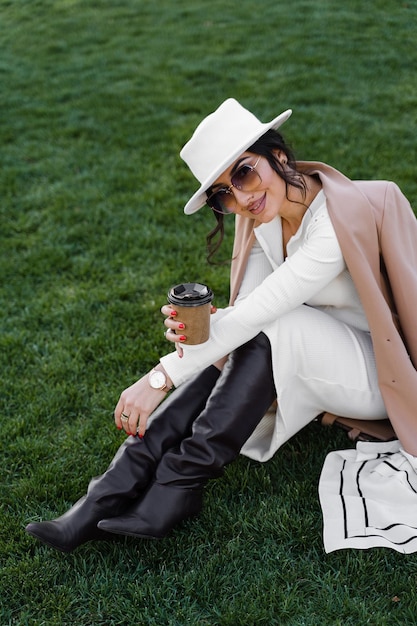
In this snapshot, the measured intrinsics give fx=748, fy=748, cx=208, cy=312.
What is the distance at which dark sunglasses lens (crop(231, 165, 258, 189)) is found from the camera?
2490mm

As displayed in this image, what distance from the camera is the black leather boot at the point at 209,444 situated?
100 inches

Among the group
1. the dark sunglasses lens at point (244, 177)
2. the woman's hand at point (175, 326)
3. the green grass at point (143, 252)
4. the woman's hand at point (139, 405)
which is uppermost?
the dark sunglasses lens at point (244, 177)

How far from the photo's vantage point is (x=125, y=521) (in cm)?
252

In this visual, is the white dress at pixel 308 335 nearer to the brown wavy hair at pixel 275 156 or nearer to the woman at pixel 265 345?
the woman at pixel 265 345

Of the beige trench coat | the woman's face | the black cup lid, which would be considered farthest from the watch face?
the beige trench coat

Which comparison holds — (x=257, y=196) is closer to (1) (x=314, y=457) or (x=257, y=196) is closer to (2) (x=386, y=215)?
(2) (x=386, y=215)

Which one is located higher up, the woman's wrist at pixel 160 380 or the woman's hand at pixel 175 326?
the woman's hand at pixel 175 326

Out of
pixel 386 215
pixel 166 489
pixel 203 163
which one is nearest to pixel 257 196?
pixel 203 163

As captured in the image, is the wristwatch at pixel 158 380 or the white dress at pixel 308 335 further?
the wristwatch at pixel 158 380

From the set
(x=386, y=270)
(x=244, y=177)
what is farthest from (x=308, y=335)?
(x=244, y=177)

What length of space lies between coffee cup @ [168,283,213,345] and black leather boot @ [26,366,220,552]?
0.32 m

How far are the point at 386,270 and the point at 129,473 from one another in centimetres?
115

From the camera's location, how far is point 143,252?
4.82 meters

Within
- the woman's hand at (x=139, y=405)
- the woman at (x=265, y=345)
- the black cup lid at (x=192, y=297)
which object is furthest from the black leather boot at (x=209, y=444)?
the black cup lid at (x=192, y=297)
